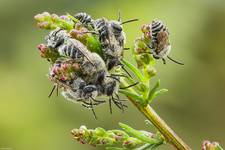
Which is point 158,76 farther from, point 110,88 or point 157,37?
point 110,88

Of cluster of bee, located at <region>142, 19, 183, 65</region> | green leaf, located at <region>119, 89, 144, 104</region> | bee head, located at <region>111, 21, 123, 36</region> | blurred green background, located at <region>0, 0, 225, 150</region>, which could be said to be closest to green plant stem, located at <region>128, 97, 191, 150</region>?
green leaf, located at <region>119, 89, 144, 104</region>

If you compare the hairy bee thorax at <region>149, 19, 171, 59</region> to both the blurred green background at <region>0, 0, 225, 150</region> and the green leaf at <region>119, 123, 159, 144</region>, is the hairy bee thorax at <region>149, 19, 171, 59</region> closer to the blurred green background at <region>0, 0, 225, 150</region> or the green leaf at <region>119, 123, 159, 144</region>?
the green leaf at <region>119, 123, 159, 144</region>

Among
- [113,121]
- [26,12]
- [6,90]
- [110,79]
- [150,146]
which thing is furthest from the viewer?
[26,12]

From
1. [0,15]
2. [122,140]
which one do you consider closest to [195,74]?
[0,15]

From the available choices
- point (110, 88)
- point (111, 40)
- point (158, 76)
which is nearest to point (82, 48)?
point (111, 40)

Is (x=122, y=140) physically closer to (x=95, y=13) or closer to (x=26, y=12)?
(x=95, y=13)

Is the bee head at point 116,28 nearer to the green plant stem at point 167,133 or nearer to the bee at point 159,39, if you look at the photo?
the bee at point 159,39

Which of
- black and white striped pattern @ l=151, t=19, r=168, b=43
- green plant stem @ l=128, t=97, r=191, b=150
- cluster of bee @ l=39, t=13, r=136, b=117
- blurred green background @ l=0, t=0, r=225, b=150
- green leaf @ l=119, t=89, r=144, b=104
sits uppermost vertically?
black and white striped pattern @ l=151, t=19, r=168, b=43
